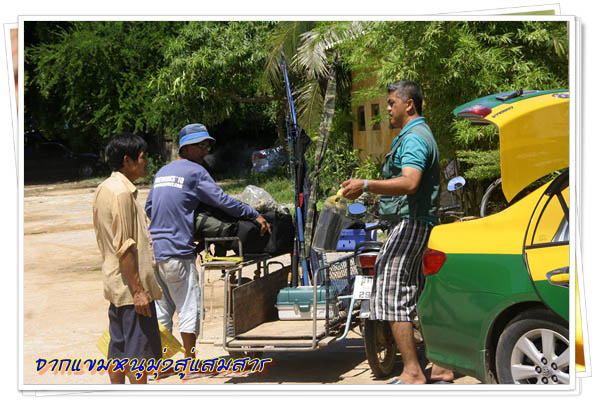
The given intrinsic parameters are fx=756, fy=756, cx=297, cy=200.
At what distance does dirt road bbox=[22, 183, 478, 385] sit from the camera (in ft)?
20.2

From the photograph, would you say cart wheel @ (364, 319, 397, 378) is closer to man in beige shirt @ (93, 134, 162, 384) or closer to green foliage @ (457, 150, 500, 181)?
man in beige shirt @ (93, 134, 162, 384)

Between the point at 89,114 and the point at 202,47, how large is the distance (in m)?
10.5

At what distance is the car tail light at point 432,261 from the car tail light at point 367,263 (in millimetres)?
1152

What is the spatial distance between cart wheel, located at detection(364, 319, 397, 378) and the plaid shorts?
50 centimetres

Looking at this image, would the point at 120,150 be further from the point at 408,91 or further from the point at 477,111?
the point at 477,111

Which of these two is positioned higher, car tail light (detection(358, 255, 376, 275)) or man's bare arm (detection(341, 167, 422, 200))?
man's bare arm (detection(341, 167, 422, 200))

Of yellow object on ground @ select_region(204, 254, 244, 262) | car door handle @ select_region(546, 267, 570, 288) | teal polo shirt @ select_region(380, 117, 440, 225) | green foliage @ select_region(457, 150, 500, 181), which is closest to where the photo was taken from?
car door handle @ select_region(546, 267, 570, 288)

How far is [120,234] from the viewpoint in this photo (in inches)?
177

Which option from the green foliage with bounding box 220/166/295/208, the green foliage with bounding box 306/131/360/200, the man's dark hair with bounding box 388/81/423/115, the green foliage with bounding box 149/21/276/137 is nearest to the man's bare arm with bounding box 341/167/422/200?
the man's dark hair with bounding box 388/81/423/115

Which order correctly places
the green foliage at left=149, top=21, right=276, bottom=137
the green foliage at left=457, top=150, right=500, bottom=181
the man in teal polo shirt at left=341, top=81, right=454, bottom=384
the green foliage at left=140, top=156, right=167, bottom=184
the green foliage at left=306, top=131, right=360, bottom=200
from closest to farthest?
the man in teal polo shirt at left=341, top=81, right=454, bottom=384
the green foliage at left=457, top=150, right=500, bottom=181
the green foliage at left=306, top=131, right=360, bottom=200
the green foliage at left=149, top=21, right=276, bottom=137
the green foliage at left=140, top=156, right=167, bottom=184

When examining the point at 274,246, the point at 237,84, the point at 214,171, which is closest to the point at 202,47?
the point at 237,84
